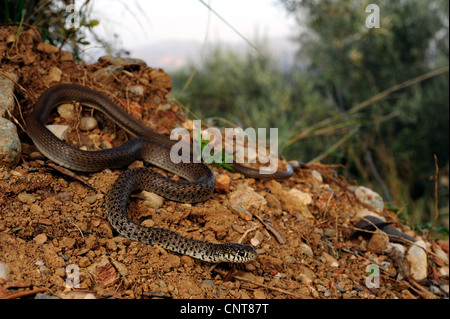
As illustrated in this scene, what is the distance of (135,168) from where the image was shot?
17.0 ft

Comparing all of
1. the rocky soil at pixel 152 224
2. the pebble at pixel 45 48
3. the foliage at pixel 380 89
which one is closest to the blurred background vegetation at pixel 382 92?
the foliage at pixel 380 89

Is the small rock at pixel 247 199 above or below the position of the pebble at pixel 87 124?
below

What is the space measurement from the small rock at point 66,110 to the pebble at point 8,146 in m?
1.15

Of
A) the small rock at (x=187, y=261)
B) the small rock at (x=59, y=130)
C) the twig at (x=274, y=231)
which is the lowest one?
the small rock at (x=187, y=261)

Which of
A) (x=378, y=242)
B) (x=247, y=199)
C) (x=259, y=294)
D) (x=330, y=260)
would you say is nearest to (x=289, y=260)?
(x=330, y=260)

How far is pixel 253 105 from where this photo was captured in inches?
750

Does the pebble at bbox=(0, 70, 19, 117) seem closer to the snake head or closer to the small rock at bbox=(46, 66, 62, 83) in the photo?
the small rock at bbox=(46, 66, 62, 83)

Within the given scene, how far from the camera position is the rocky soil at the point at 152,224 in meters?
3.66

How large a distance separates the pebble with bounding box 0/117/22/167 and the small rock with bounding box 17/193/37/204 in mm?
469

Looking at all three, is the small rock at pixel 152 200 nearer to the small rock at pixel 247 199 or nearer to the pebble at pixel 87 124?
the small rock at pixel 247 199

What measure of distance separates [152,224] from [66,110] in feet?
8.01

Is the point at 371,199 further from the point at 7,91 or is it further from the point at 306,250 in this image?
the point at 7,91

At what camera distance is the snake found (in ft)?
13.6

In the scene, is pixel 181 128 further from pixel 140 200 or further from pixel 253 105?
pixel 253 105
